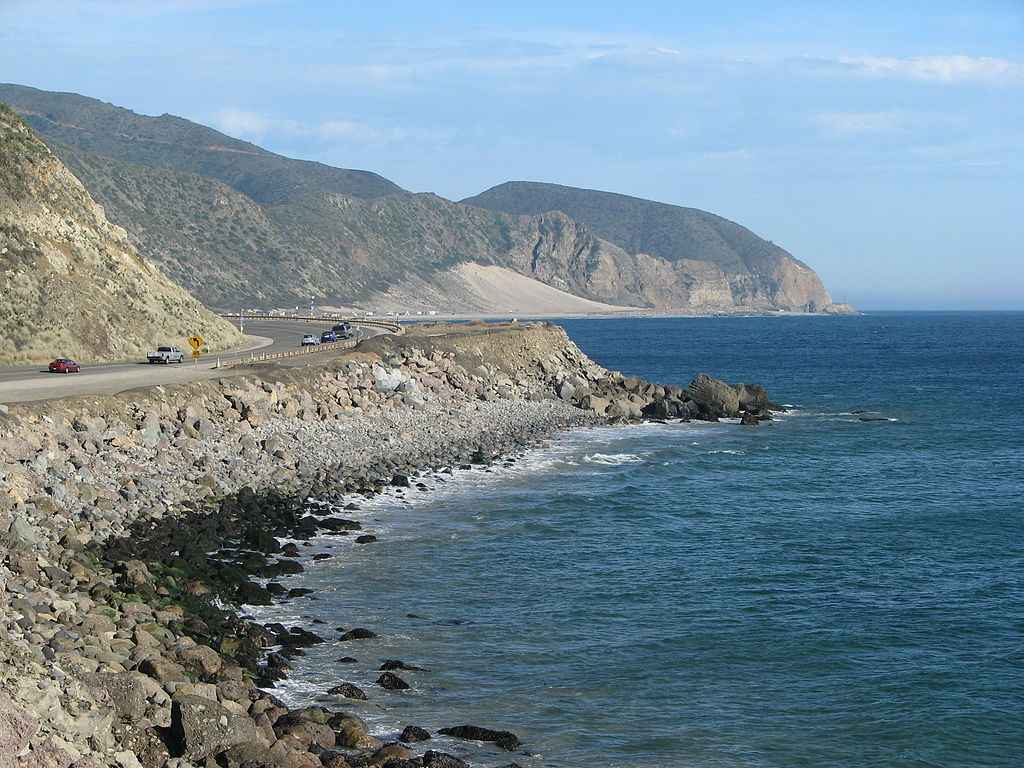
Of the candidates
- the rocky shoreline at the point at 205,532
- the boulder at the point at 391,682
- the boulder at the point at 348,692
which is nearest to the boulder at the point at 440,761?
the rocky shoreline at the point at 205,532

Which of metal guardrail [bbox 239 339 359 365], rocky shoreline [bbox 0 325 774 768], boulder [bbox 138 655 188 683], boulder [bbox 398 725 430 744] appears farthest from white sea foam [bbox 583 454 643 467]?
boulder [bbox 138 655 188 683]

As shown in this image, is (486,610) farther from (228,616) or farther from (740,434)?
(740,434)

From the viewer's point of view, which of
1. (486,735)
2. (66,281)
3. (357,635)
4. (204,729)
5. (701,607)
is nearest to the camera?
A: (204,729)

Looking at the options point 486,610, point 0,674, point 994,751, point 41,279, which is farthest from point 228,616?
point 41,279

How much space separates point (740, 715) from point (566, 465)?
2956 cm

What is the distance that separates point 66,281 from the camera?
199 feet

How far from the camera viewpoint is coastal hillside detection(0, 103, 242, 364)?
57.5 m

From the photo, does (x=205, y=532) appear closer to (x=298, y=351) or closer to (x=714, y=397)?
(x=298, y=351)

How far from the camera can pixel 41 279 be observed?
59344 mm

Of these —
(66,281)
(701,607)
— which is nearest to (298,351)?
(66,281)

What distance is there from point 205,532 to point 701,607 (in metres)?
13.6

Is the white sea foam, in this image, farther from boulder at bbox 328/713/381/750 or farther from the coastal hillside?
boulder at bbox 328/713/381/750

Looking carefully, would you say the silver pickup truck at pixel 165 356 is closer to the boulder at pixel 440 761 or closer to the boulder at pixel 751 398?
the boulder at pixel 751 398

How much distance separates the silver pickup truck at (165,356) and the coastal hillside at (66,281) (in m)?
3.02
